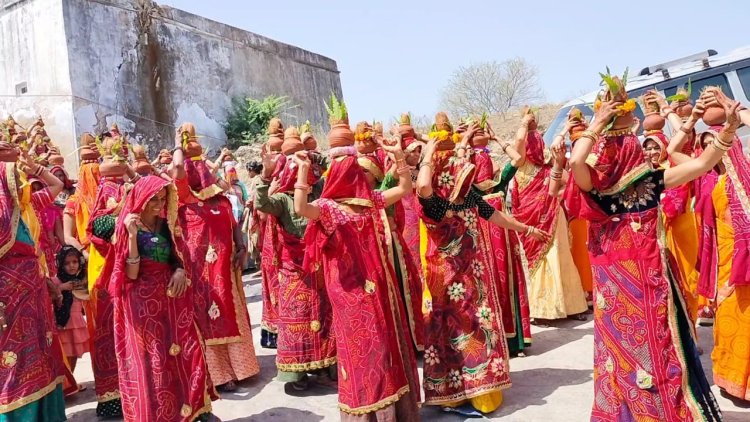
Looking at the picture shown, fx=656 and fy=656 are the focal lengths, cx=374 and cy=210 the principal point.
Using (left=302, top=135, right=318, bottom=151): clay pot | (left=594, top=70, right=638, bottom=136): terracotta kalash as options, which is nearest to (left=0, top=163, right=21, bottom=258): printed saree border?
Answer: (left=302, top=135, right=318, bottom=151): clay pot

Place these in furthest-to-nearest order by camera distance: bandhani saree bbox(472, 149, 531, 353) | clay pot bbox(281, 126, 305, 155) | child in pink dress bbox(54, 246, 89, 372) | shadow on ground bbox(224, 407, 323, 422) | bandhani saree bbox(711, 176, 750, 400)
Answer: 1. bandhani saree bbox(472, 149, 531, 353)
2. clay pot bbox(281, 126, 305, 155)
3. child in pink dress bbox(54, 246, 89, 372)
4. shadow on ground bbox(224, 407, 323, 422)
5. bandhani saree bbox(711, 176, 750, 400)

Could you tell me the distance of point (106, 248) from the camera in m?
4.58

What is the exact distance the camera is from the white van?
32.2 feet

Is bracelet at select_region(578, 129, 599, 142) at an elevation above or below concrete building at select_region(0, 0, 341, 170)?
below

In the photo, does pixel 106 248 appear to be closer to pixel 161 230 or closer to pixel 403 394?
pixel 161 230

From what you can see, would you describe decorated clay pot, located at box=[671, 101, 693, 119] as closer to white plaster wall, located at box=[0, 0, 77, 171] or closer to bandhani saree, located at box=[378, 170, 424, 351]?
bandhani saree, located at box=[378, 170, 424, 351]

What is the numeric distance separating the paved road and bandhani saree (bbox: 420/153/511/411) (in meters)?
0.28

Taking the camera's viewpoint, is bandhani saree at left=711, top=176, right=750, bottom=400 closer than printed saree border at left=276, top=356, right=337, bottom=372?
Yes

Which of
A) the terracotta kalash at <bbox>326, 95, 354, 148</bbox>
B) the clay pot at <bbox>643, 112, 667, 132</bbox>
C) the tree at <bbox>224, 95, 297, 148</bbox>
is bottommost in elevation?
the clay pot at <bbox>643, 112, 667, 132</bbox>

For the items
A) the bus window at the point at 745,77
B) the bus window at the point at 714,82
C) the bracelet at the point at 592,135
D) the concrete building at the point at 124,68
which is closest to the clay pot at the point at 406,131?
the bracelet at the point at 592,135

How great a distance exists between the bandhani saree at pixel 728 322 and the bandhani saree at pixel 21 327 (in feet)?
15.7

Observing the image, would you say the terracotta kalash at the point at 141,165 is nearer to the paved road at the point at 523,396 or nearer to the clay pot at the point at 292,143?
the clay pot at the point at 292,143

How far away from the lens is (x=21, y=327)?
15.0ft

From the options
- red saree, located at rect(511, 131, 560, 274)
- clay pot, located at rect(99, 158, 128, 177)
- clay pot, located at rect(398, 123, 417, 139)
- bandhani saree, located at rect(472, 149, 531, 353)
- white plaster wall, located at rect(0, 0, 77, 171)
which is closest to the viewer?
clay pot, located at rect(99, 158, 128, 177)
